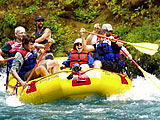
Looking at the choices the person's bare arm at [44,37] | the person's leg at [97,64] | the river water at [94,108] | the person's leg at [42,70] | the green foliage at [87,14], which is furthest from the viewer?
the green foliage at [87,14]

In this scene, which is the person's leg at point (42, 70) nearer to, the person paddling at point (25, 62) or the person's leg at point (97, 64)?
the person paddling at point (25, 62)

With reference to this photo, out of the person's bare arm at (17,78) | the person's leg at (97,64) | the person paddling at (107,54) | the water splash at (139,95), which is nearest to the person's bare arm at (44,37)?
the person paddling at (107,54)

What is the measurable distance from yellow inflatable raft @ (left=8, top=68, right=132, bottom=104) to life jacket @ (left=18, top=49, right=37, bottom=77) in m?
0.29

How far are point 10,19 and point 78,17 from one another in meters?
1.96

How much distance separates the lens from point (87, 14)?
1151cm

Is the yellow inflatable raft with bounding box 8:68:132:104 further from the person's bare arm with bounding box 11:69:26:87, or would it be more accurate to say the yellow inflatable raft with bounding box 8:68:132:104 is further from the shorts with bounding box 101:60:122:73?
the shorts with bounding box 101:60:122:73

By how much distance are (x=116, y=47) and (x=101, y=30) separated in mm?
393

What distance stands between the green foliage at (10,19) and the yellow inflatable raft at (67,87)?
531 centimetres

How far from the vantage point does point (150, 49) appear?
671 centimetres

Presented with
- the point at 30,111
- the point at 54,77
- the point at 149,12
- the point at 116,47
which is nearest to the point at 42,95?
the point at 54,77

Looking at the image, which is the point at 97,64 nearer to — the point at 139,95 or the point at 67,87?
the point at 139,95

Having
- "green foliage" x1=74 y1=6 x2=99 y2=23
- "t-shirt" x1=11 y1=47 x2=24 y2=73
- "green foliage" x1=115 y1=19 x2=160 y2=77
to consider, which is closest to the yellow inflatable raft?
"t-shirt" x1=11 y1=47 x2=24 y2=73

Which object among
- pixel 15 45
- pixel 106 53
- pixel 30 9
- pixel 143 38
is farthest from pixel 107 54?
pixel 30 9

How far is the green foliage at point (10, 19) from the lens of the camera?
11148 millimetres
